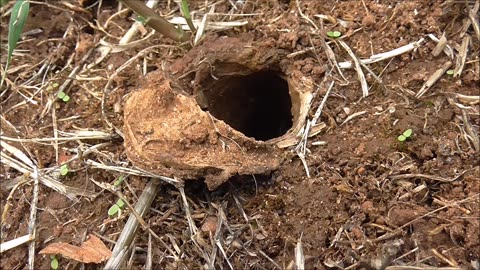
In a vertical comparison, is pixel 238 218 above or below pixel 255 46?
below

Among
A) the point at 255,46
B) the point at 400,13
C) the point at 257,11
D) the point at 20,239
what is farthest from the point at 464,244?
the point at 20,239

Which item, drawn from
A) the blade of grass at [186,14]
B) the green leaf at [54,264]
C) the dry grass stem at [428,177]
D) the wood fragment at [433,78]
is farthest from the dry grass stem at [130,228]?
the wood fragment at [433,78]

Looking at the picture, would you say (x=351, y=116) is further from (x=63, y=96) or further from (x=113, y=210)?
(x=63, y=96)

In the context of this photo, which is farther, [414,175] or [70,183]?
[70,183]

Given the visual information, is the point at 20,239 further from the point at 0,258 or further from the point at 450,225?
the point at 450,225

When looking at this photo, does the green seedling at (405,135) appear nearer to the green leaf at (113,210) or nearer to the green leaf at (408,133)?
the green leaf at (408,133)

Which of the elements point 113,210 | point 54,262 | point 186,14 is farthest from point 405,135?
point 54,262

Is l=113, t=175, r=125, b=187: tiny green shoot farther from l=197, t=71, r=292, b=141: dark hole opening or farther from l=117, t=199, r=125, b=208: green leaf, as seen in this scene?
l=197, t=71, r=292, b=141: dark hole opening

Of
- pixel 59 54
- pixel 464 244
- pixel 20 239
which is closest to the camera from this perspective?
pixel 464 244

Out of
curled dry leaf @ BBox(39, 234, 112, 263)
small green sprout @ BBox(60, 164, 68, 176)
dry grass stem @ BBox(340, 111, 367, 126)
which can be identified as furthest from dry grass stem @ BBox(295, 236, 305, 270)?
small green sprout @ BBox(60, 164, 68, 176)
